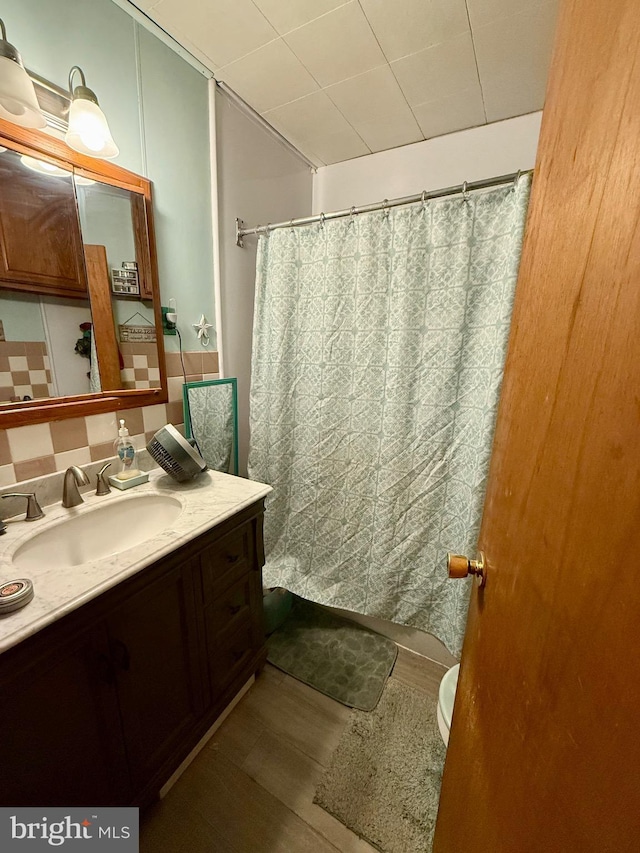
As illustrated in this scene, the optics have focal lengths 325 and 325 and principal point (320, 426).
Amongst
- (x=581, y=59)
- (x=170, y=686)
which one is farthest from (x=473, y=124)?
(x=170, y=686)

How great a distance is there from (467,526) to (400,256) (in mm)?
1043

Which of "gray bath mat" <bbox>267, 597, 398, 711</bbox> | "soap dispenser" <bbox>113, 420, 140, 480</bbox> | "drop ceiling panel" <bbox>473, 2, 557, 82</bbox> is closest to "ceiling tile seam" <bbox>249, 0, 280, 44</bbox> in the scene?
"drop ceiling panel" <bbox>473, 2, 557, 82</bbox>

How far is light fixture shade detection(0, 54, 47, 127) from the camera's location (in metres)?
0.74

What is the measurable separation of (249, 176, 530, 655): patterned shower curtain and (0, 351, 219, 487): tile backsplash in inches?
14.4

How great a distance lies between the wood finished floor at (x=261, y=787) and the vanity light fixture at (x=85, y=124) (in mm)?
1969

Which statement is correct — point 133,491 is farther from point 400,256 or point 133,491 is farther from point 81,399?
point 400,256

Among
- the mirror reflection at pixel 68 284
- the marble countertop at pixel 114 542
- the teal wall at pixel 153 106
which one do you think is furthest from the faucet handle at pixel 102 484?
the teal wall at pixel 153 106

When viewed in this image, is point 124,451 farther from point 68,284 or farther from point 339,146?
point 339,146

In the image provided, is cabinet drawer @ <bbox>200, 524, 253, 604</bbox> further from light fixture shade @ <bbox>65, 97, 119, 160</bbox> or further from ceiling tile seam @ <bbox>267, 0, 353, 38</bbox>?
ceiling tile seam @ <bbox>267, 0, 353, 38</bbox>

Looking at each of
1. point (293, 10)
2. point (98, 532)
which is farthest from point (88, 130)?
point (98, 532)

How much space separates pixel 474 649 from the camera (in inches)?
24.9

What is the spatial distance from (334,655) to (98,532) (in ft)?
3.87

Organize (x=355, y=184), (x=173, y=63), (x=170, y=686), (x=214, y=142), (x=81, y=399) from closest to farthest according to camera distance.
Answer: (x=170, y=686) < (x=81, y=399) < (x=173, y=63) < (x=214, y=142) < (x=355, y=184)

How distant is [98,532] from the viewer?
1062mm
